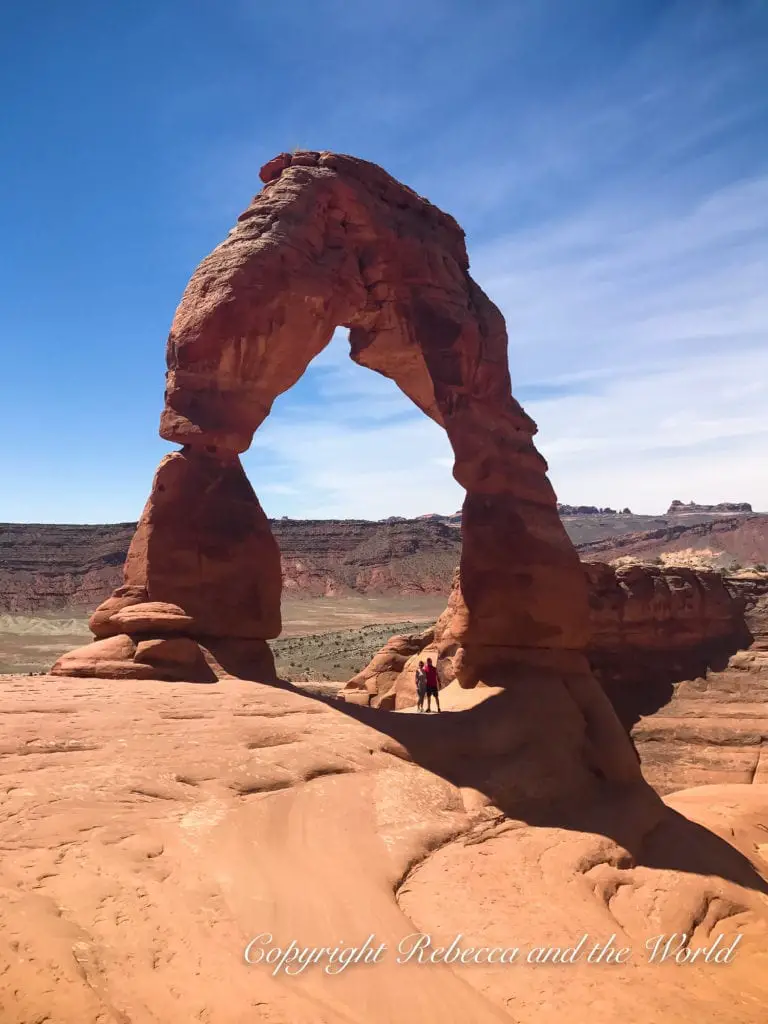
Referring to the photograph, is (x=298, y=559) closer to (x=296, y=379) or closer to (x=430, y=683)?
(x=430, y=683)

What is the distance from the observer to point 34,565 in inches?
2825

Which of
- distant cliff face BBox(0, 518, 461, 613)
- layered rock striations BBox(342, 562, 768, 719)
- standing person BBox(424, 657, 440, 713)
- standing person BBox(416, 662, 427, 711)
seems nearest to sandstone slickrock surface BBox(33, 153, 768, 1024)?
standing person BBox(424, 657, 440, 713)

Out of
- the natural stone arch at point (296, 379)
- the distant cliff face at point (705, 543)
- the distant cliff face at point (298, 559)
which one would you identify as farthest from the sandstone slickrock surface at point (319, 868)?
the distant cliff face at point (705, 543)

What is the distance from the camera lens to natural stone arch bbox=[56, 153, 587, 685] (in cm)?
1060

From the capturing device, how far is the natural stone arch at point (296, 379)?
10.6 metres

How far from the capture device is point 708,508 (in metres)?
134

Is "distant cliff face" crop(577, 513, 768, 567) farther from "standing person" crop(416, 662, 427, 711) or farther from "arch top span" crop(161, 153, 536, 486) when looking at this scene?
"standing person" crop(416, 662, 427, 711)

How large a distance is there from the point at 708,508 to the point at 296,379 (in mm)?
136271

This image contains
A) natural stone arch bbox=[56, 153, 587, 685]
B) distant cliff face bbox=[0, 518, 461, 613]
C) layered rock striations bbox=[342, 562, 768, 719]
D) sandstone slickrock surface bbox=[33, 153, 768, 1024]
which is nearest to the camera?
sandstone slickrock surface bbox=[33, 153, 768, 1024]

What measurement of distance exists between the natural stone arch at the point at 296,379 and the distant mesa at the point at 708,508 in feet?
422

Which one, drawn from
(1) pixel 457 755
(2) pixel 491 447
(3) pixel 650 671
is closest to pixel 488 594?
(2) pixel 491 447

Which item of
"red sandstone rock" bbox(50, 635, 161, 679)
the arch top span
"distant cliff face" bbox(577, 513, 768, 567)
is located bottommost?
"red sandstone rock" bbox(50, 635, 161, 679)

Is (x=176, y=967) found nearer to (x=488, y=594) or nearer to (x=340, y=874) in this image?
(x=340, y=874)

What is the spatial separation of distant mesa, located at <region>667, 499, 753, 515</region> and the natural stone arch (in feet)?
422
